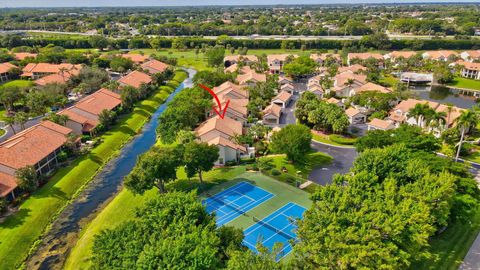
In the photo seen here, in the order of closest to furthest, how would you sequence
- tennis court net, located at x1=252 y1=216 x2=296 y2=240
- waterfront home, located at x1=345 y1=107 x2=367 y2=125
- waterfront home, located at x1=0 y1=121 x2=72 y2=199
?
1. tennis court net, located at x1=252 y1=216 x2=296 y2=240
2. waterfront home, located at x1=0 y1=121 x2=72 y2=199
3. waterfront home, located at x1=345 y1=107 x2=367 y2=125

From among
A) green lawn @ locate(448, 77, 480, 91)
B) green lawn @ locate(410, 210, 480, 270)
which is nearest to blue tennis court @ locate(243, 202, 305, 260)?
green lawn @ locate(410, 210, 480, 270)

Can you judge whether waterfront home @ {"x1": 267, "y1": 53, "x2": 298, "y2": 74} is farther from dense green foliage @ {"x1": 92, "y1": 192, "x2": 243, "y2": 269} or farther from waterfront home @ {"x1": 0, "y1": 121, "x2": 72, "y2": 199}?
dense green foliage @ {"x1": 92, "y1": 192, "x2": 243, "y2": 269}

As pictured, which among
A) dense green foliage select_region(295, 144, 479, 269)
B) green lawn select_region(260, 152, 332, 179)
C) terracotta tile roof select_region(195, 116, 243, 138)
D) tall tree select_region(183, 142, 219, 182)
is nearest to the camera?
dense green foliage select_region(295, 144, 479, 269)

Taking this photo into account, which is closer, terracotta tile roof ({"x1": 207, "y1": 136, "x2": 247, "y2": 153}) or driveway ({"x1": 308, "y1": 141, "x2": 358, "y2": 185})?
driveway ({"x1": 308, "y1": 141, "x2": 358, "y2": 185})

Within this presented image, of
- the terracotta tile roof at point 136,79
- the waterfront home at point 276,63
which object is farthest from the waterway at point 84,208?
the waterfront home at point 276,63

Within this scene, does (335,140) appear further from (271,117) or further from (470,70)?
(470,70)

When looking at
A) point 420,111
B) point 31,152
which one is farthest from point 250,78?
point 31,152
